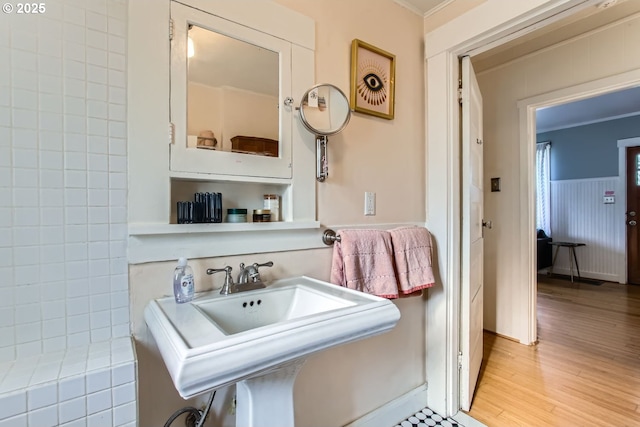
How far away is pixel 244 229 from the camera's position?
1100 millimetres

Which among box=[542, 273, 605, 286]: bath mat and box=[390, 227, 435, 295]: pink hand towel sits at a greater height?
box=[390, 227, 435, 295]: pink hand towel

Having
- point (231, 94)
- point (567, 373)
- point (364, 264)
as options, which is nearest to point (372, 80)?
point (231, 94)

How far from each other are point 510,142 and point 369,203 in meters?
1.82

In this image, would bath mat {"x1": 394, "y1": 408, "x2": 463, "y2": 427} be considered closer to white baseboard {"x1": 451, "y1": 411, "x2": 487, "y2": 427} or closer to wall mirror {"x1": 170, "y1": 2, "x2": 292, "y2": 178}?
white baseboard {"x1": 451, "y1": 411, "x2": 487, "y2": 427}

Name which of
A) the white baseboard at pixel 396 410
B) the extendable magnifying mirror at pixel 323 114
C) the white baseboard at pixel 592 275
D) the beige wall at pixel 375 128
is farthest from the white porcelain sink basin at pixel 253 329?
the white baseboard at pixel 592 275

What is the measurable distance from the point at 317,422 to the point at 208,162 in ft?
3.79

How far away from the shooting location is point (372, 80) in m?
1.48

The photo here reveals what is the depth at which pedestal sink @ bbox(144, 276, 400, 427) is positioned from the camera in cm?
60

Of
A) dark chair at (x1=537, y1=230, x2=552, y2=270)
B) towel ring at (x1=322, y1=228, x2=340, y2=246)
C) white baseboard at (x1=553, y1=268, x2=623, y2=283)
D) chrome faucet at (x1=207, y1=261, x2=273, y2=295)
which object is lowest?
white baseboard at (x1=553, y1=268, x2=623, y2=283)

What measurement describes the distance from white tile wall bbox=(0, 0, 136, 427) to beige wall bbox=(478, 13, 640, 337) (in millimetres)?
2707

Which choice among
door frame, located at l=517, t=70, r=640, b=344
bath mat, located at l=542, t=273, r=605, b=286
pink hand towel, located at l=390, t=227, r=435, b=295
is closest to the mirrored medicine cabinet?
pink hand towel, located at l=390, t=227, r=435, b=295

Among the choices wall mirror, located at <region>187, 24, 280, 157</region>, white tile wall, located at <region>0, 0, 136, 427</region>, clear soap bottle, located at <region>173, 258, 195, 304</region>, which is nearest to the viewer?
white tile wall, located at <region>0, 0, 136, 427</region>

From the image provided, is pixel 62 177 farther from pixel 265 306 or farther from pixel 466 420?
pixel 466 420

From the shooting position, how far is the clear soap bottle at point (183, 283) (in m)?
0.93
